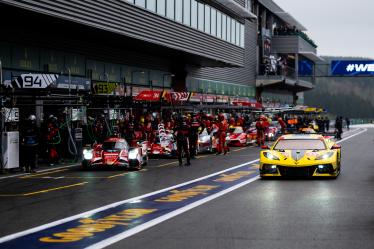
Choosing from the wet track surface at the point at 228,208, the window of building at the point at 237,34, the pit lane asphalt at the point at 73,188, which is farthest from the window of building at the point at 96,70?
the window of building at the point at 237,34

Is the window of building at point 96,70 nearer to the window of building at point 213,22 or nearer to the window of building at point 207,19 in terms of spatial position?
the window of building at point 207,19

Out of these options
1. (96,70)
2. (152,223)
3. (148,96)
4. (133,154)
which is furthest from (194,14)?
(152,223)

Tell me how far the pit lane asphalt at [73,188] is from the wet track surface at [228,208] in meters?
0.02

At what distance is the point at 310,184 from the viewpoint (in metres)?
16.0

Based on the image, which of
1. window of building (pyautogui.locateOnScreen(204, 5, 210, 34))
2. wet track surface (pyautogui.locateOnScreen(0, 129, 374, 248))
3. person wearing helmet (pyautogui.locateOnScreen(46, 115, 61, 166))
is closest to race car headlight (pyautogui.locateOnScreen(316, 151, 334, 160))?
wet track surface (pyautogui.locateOnScreen(0, 129, 374, 248))

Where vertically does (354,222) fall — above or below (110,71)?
below

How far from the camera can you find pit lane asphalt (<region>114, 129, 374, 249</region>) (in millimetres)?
8531

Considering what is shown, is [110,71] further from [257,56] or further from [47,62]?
[257,56]

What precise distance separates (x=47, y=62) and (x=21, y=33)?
222cm

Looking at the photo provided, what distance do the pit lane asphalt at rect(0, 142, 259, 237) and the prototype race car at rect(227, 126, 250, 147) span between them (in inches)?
524

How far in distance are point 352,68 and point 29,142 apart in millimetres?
63199

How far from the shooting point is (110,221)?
10492mm

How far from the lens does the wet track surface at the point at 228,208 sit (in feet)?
28.8

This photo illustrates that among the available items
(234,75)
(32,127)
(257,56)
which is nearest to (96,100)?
(32,127)
